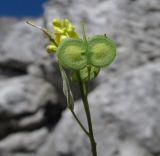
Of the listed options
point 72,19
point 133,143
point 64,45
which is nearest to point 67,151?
point 133,143

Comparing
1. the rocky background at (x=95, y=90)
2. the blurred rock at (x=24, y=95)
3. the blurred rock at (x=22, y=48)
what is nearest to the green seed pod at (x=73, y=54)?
the rocky background at (x=95, y=90)

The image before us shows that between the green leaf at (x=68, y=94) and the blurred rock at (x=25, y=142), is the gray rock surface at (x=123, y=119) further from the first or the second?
the green leaf at (x=68, y=94)

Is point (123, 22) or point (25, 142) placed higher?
point (123, 22)

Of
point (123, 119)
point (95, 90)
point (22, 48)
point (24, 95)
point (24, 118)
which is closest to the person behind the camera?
point (123, 119)

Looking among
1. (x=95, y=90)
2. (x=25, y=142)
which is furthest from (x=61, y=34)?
(x=25, y=142)

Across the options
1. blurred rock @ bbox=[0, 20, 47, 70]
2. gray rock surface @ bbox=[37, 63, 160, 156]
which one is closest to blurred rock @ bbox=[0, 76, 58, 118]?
blurred rock @ bbox=[0, 20, 47, 70]

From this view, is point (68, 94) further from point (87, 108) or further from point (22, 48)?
point (22, 48)

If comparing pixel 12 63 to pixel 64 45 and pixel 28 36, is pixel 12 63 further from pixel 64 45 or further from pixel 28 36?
pixel 64 45
